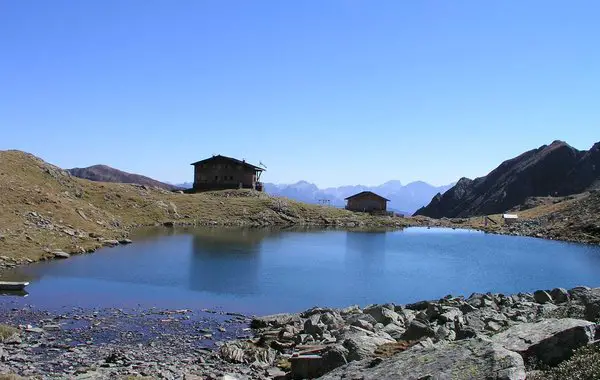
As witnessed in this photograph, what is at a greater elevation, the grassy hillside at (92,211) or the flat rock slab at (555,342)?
the grassy hillside at (92,211)

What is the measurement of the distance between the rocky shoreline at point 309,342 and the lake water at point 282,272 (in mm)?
5401

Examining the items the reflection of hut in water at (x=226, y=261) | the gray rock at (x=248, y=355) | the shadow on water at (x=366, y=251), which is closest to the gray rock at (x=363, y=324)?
the gray rock at (x=248, y=355)

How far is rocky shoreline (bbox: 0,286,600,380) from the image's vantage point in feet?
38.2

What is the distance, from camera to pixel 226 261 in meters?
56.8

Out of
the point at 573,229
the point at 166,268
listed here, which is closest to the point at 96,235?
the point at 166,268

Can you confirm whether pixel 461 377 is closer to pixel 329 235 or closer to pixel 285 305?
pixel 285 305

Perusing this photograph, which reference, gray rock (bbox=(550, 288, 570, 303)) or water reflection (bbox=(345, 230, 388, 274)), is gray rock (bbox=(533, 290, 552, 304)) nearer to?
gray rock (bbox=(550, 288, 570, 303))

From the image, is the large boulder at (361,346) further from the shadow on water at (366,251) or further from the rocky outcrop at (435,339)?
the shadow on water at (366,251)

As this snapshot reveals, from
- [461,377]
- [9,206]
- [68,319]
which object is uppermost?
[9,206]

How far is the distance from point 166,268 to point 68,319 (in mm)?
20893

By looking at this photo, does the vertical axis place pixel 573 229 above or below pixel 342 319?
above

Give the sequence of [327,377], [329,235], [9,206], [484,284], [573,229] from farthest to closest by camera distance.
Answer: [573,229] → [329,235] → [9,206] → [484,284] → [327,377]

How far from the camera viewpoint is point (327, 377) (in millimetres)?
14508

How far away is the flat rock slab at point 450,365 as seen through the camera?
10273 millimetres
